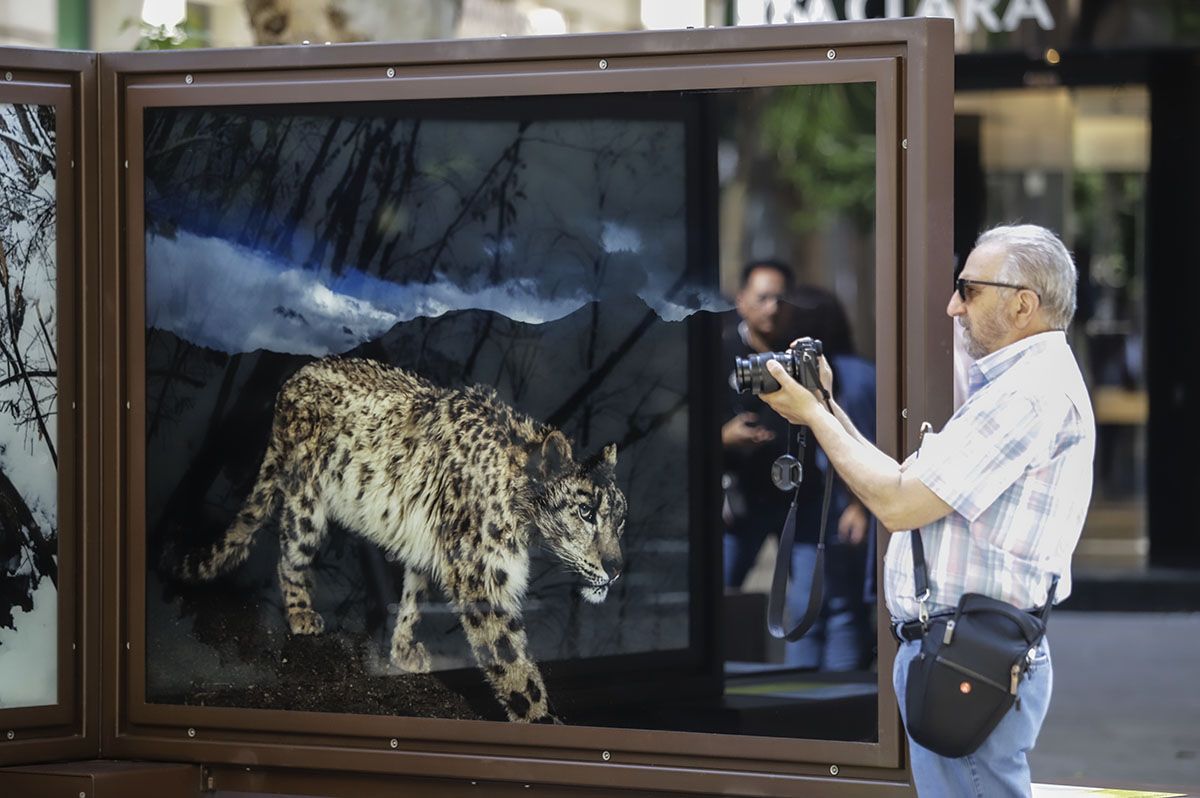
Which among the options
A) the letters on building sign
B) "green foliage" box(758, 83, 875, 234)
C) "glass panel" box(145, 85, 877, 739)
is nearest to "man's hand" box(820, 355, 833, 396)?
"glass panel" box(145, 85, 877, 739)

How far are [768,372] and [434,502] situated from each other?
1117 mm

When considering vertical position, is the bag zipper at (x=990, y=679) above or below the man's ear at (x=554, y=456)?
below

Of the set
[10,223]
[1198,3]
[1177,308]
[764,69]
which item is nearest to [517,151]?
[764,69]

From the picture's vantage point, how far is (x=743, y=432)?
14.8ft

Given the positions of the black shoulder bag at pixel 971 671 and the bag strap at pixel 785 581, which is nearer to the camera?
the black shoulder bag at pixel 971 671

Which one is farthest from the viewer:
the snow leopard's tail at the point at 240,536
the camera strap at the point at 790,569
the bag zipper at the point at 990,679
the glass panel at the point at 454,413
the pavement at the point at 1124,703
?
the pavement at the point at 1124,703

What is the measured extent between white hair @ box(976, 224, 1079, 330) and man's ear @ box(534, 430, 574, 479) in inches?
49.6

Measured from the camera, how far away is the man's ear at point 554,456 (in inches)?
176

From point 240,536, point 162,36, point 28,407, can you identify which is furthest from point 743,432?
point 162,36

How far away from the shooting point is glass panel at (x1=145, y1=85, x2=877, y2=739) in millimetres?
4406

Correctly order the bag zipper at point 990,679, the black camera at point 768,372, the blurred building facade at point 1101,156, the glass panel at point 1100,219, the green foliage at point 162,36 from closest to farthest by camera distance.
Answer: the bag zipper at point 990,679 → the black camera at point 768,372 → the green foliage at point 162,36 → the blurred building facade at point 1101,156 → the glass panel at point 1100,219

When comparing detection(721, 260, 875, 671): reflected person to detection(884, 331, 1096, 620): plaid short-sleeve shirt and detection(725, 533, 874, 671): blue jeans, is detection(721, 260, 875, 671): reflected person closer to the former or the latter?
detection(725, 533, 874, 671): blue jeans

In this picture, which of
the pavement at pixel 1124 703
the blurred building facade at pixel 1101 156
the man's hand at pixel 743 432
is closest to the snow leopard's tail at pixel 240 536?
the man's hand at pixel 743 432

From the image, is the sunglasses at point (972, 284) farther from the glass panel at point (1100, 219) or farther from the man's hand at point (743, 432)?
the glass panel at point (1100, 219)
